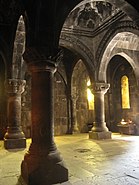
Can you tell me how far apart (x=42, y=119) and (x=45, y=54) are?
114 cm

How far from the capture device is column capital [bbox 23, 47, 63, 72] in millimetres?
3745

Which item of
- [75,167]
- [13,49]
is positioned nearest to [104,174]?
[75,167]

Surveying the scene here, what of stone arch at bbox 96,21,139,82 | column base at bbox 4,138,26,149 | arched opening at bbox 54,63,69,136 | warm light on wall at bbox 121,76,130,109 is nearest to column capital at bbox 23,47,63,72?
column base at bbox 4,138,26,149

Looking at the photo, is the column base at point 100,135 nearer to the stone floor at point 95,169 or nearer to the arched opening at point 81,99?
the stone floor at point 95,169

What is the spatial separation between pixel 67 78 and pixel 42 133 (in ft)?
27.4

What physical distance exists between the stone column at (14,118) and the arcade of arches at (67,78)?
0.07 feet

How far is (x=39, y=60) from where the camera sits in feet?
12.3

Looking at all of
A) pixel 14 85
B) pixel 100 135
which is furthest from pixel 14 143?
pixel 100 135

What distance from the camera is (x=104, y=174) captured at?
3809mm

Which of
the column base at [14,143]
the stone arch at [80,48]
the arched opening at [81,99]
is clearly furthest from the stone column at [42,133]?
the arched opening at [81,99]

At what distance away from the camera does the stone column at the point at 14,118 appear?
22.8 ft

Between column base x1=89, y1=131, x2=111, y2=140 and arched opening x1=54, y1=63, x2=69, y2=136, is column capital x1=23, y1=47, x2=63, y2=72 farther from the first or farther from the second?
arched opening x1=54, y1=63, x2=69, y2=136

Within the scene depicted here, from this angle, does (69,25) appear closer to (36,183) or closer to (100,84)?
(100,84)

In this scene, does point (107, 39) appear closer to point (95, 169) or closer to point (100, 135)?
point (100, 135)
